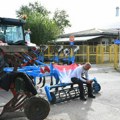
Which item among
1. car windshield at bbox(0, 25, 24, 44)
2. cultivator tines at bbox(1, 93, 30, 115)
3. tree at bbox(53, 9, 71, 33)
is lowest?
cultivator tines at bbox(1, 93, 30, 115)

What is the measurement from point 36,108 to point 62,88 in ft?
10.4

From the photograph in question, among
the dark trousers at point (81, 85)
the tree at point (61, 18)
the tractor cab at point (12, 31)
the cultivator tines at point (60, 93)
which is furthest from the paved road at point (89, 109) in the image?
the tree at point (61, 18)

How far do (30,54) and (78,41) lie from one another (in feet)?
64.2

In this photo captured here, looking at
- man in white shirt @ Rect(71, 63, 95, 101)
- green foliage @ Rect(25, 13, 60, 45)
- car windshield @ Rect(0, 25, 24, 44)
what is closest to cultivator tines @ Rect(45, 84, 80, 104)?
man in white shirt @ Rect(71, 63, 95, 101)

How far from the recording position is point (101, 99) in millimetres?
9391

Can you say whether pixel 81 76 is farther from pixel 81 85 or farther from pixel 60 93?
pixel 60 93

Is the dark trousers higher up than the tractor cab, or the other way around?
the tractor cab

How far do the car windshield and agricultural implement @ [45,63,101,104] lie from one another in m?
3.42

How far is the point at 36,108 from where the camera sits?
21.1 feet

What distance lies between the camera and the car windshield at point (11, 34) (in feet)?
42.0

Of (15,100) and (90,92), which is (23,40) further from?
(15,100)

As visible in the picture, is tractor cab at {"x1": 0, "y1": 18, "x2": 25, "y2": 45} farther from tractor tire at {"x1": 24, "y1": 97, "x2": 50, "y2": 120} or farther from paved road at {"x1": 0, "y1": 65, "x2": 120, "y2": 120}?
tractor tire at {"x1": 24, "y1": 97, "x2": 50, "y2": 120}

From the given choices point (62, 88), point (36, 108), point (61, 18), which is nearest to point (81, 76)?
point (62, 88)

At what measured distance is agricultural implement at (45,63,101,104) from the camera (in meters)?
8.73
